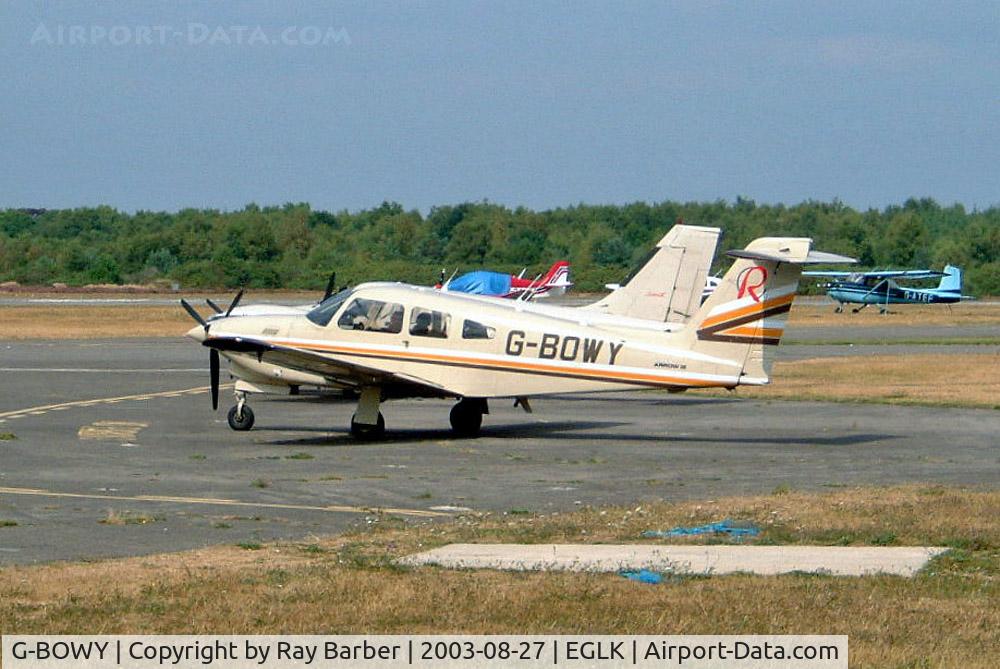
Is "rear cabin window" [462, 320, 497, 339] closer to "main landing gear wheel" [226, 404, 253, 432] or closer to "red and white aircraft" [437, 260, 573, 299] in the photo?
"main landing gear wheel" [226, 404, 253, 432]

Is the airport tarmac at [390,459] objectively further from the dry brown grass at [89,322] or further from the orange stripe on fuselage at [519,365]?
the dry brown grass at [89,322]

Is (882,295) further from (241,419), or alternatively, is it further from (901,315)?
(241,419)

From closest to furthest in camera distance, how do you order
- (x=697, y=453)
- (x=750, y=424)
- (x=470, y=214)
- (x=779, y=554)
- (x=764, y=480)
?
(x=779, y=554) < (x=764, y=480) < (x=697, y=453) < (x=750, y=424) < (x=470, y=214)

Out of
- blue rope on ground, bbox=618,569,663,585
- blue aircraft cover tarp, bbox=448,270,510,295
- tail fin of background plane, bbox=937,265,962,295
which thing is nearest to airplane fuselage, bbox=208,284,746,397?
blue rope on ground, bbox=618,569,663,585

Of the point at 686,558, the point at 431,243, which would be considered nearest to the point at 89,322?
the point at 686,558

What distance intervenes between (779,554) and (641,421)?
1397 centimetres

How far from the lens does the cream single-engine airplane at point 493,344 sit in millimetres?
21875

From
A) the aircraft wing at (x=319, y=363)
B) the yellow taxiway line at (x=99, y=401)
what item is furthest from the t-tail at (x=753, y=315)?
the yellow taxiway line at (x=99, y=401)

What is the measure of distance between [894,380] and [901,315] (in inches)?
1764

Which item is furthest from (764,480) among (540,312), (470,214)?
(470,214)

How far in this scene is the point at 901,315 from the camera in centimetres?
7875

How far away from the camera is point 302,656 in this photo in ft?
28.8

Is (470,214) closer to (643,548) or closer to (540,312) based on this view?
(540,312)

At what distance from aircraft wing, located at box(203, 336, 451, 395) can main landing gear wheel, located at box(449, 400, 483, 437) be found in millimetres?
728
